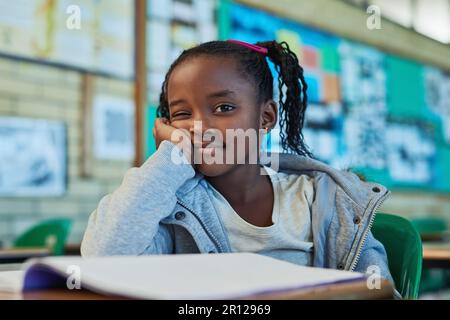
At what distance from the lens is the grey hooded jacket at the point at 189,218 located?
1031mm

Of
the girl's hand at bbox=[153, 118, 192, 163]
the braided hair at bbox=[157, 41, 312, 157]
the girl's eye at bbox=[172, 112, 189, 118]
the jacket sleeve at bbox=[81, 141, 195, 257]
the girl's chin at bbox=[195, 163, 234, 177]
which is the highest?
the braided hair at bbox=[157, 41, 312, 157]

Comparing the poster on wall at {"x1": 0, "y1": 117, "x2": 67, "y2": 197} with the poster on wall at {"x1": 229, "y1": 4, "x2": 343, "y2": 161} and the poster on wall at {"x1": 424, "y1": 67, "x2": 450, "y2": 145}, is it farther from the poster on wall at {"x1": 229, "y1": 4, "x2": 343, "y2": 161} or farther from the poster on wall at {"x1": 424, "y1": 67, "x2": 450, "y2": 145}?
the poster on wall at {"x1": 424, "y1": 67, "x2": 450, "y2": 145}

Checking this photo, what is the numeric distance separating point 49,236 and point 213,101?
75.4 inches

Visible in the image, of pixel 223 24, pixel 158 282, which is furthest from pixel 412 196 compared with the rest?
pixel 158 282

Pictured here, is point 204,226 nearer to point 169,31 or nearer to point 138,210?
point 138,210

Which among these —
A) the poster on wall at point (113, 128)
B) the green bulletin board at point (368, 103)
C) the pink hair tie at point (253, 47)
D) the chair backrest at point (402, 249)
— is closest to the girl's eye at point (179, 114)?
the pink hair tie at point (253, 47)

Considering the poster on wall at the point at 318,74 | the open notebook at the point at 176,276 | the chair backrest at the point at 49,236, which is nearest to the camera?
the open notebook at the point at 176,276

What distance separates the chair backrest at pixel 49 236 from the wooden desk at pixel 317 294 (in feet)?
6.85

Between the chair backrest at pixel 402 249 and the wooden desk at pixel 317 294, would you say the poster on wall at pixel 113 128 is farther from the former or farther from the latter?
the wooden desk at pixel 317 294

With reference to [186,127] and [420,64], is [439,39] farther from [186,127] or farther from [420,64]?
[186,127]

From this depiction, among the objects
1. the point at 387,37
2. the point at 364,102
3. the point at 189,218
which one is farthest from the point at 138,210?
the point at 387,37

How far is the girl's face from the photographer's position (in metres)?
Answer: 1.19

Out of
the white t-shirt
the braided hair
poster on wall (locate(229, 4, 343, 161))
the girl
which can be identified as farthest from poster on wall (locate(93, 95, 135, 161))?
the white t-shirt

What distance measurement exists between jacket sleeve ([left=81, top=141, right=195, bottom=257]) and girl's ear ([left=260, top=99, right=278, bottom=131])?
265 millimetres
